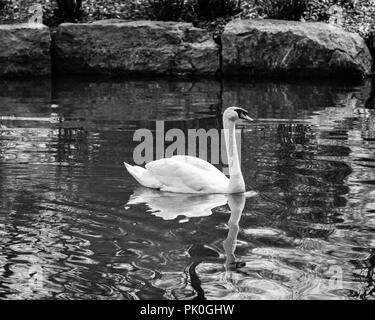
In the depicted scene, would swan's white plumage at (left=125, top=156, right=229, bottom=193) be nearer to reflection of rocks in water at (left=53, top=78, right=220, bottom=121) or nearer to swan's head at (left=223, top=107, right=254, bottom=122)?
swan's head at (left=223, top=107, right=254, bottom=122)

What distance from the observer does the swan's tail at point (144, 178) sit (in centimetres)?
731

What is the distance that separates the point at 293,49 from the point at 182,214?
9.26 m

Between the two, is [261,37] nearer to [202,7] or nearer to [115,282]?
[202,7]

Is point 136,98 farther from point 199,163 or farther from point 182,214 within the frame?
point 182,214

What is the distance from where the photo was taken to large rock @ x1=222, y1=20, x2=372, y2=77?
14984 mm

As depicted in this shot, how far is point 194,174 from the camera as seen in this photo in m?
7.13

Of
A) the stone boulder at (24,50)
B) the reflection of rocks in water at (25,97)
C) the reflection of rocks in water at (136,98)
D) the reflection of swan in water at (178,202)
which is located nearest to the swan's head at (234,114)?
the reflection of swan in water at (178,202)

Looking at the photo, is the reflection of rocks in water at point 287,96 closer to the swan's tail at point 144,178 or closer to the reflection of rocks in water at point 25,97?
the reflection of rocks in water at point 25,97

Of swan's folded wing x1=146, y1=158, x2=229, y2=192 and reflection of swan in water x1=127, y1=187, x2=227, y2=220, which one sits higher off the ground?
swan's folded wing x1=146, y1=158, x2=229, y2=192

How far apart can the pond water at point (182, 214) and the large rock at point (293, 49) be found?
3579 mm

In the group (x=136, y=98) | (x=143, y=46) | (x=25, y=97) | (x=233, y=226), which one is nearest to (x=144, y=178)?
(x=233, y=226)

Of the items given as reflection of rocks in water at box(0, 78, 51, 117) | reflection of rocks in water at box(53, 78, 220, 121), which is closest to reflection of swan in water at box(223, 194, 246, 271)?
reflection of rocks in water at box(53, 78, 220, 121)

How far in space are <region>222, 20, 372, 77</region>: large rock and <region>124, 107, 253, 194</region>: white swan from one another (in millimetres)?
7919

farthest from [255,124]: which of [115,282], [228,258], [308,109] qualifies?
[115,282]
